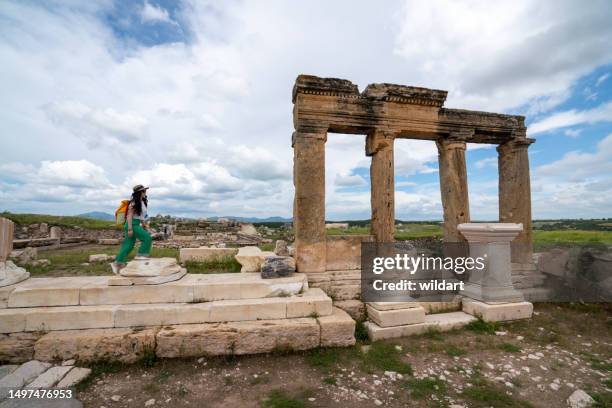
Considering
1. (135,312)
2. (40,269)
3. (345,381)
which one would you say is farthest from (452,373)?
(40,269)

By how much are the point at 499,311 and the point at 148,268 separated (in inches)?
260

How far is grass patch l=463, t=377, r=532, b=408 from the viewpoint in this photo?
10.4 ft

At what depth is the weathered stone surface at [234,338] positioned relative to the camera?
13.0 ft

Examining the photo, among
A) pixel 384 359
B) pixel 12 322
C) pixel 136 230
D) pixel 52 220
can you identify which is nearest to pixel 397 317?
pixel 384 359

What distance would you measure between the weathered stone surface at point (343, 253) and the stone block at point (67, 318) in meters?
3.97

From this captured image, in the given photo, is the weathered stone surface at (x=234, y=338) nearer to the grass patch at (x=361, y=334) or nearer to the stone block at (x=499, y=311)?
the grass patch at (x=361, y=334)

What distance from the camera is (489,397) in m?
3.29

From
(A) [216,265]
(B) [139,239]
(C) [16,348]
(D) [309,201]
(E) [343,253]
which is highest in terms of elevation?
(D) [309,201]

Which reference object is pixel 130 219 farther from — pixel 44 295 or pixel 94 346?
pixel 94 346

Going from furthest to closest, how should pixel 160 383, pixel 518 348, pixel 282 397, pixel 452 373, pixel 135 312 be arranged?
1. pixel 518 348
2. pixel 135 312
3. pixel 452 373
4. pixel 160 383
5. pixel 282 397

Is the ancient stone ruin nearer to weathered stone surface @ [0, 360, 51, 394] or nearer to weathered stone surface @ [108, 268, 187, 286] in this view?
weathered stone surface @ [108, 268, 187, 286]

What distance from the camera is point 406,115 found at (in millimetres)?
6574

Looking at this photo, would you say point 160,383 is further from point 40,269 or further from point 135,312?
point 40,269

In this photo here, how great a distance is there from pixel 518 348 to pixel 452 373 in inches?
62.1
